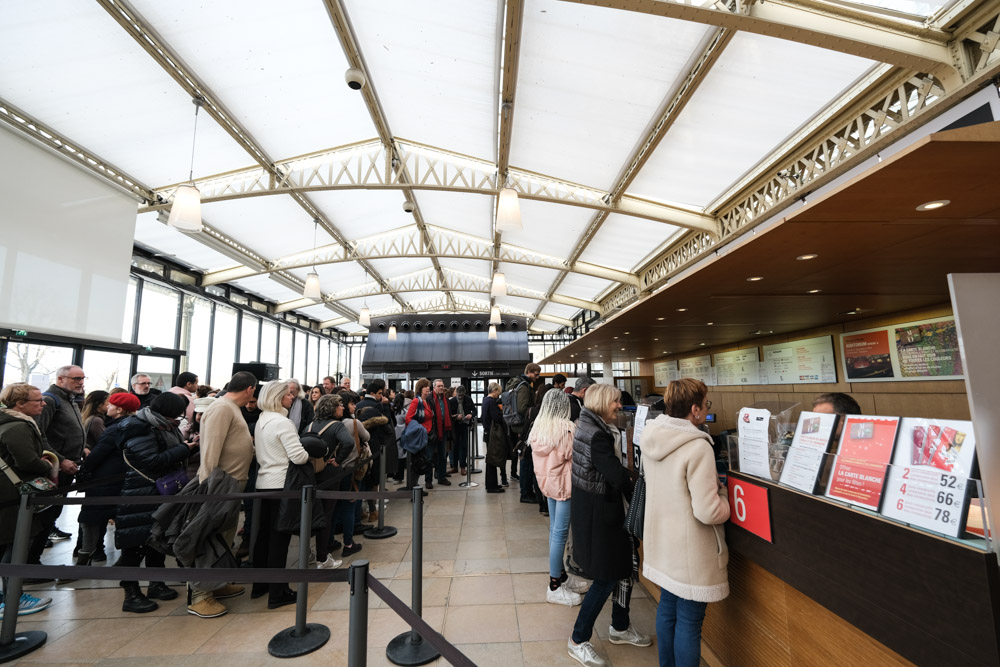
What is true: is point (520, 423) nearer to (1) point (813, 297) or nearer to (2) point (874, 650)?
(1) point (813, 297)

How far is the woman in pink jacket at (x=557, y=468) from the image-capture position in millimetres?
3062

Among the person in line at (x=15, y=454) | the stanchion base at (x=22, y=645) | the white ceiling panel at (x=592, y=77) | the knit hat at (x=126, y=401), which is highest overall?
the white ceiling panel at (x=592, y=77)

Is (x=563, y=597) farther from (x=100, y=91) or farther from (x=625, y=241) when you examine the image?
(x=625, y=241)

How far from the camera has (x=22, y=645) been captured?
260cm

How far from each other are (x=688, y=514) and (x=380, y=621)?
7.18 ft

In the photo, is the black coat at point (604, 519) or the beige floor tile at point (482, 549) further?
the beige floor tile at point (482, 549)

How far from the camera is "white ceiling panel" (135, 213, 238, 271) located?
8750 millimetres

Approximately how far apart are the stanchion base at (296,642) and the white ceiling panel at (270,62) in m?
5.73

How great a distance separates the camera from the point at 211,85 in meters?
5.66

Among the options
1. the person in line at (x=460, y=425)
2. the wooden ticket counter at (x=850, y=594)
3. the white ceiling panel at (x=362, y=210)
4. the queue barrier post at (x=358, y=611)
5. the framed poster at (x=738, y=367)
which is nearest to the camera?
the wooden ticket counter at (x=850, y=594)

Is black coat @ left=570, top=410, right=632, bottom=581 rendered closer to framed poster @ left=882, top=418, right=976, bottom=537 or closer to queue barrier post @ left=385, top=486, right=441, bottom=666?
queue barrier post @ left=385, top=486, right=441, bottom=666

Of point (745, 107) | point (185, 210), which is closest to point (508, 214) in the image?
point (745, 107)

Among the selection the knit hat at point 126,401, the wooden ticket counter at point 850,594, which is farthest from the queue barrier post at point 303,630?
the wooden ticket counter at point 850,594

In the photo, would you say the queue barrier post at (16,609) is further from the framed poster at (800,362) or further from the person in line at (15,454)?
the framed poster at (800,362)
